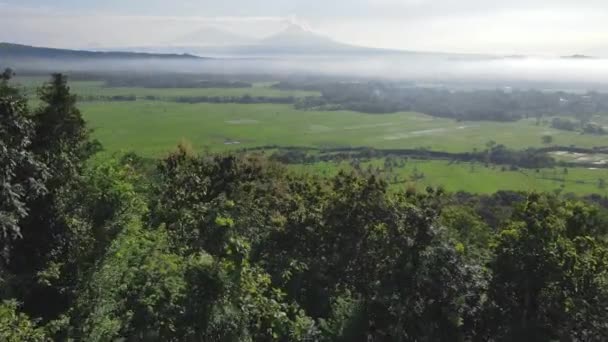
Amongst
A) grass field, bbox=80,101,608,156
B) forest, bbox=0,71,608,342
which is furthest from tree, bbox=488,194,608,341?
grass field, bbox=80,101,608,156

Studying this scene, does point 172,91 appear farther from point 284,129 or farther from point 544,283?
point 544,283

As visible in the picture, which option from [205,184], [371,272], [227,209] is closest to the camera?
[227,209]

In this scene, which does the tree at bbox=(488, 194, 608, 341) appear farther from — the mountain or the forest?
the mountain

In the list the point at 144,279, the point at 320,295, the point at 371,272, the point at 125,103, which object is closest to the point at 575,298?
the point at 371,272

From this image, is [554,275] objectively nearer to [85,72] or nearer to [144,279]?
[144,279]

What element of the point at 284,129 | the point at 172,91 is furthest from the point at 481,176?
the point at 172,91

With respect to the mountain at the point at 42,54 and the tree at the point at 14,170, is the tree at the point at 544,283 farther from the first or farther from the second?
the mountain at the point at 42,54
